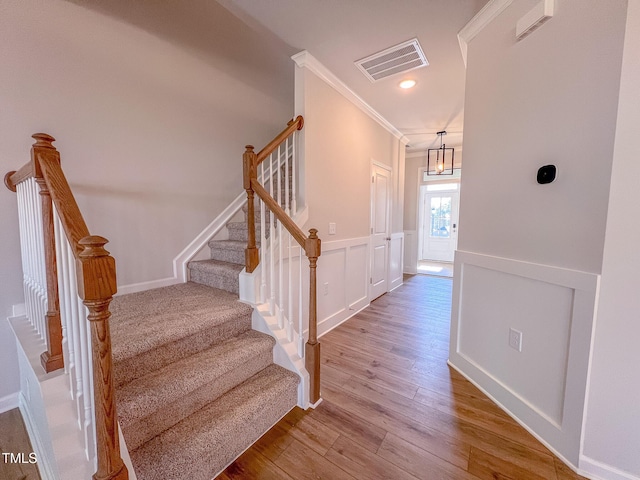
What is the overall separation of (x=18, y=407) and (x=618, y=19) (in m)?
3.98

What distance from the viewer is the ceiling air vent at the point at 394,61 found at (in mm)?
2252

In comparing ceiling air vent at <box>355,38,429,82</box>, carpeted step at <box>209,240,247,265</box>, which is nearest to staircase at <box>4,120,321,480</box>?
carpeted step at <box>209,240,247,265</box>

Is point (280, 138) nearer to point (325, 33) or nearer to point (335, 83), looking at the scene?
point (325, 33)

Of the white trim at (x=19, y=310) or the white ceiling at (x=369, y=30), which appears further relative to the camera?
the white ceiling at (x=369, y=30)

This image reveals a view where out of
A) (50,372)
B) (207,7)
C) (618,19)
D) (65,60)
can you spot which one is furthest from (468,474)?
(207,7)

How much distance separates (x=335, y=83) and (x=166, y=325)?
273 cm

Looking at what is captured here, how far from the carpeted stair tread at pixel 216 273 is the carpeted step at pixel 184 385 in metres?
0.56

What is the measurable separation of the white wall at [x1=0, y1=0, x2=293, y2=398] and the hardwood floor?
5.91 ft

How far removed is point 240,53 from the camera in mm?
2855

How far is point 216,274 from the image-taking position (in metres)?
2.39

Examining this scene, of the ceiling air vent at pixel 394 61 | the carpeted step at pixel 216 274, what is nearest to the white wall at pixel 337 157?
the ceiling air vent at pixel 394 61

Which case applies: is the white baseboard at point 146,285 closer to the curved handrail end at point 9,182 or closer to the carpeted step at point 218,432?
the curved handrail end at point 9,182

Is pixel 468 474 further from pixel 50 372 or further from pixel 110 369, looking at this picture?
pixel 50 372

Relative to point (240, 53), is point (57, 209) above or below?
below
